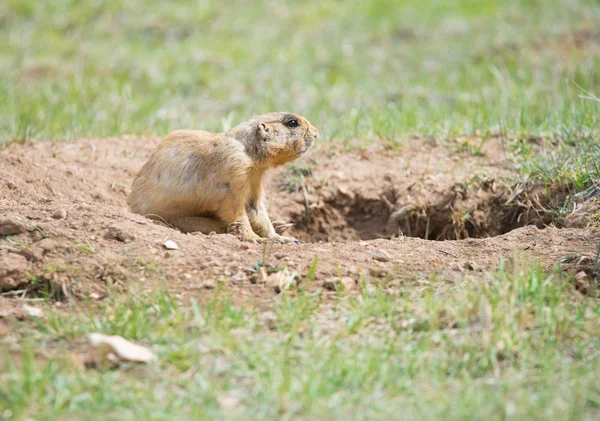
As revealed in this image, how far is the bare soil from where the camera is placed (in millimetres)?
3865

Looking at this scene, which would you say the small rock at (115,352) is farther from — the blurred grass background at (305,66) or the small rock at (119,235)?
the blurred grass background at (305,66)

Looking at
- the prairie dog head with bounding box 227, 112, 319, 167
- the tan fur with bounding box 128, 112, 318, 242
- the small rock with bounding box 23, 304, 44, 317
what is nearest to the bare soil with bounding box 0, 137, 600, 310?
the small rock with bounding box 23, 304, 44, 317

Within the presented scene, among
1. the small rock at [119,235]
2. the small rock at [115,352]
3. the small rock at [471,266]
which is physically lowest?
the small rock at [115,352]

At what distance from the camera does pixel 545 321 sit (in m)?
3.37

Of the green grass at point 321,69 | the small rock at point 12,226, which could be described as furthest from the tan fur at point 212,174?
the green grass at point 321,69

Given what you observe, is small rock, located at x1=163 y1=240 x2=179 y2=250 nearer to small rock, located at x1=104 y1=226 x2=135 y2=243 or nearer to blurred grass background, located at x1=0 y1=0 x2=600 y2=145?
small rock, located at x1=104 y1=226 x2=135 y2=243

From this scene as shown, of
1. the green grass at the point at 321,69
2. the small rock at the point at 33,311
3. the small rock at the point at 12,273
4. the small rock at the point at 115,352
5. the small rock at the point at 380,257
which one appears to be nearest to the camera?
the small rock at the point at 115,352

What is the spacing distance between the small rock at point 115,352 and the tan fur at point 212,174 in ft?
4.97

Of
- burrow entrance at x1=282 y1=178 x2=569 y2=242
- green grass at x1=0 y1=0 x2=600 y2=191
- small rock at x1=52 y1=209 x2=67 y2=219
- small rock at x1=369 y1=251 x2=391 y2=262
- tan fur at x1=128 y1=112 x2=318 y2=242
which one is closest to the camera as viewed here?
small rock at x1=369 y1=251 x2=391 y2=262

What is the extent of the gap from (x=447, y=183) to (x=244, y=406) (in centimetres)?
326

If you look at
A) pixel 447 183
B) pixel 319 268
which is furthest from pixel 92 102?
pixel 319 268

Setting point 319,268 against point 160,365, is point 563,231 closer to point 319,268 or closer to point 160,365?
point 319,268

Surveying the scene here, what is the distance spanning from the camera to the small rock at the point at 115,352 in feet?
10.5

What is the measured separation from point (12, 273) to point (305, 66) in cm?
685
